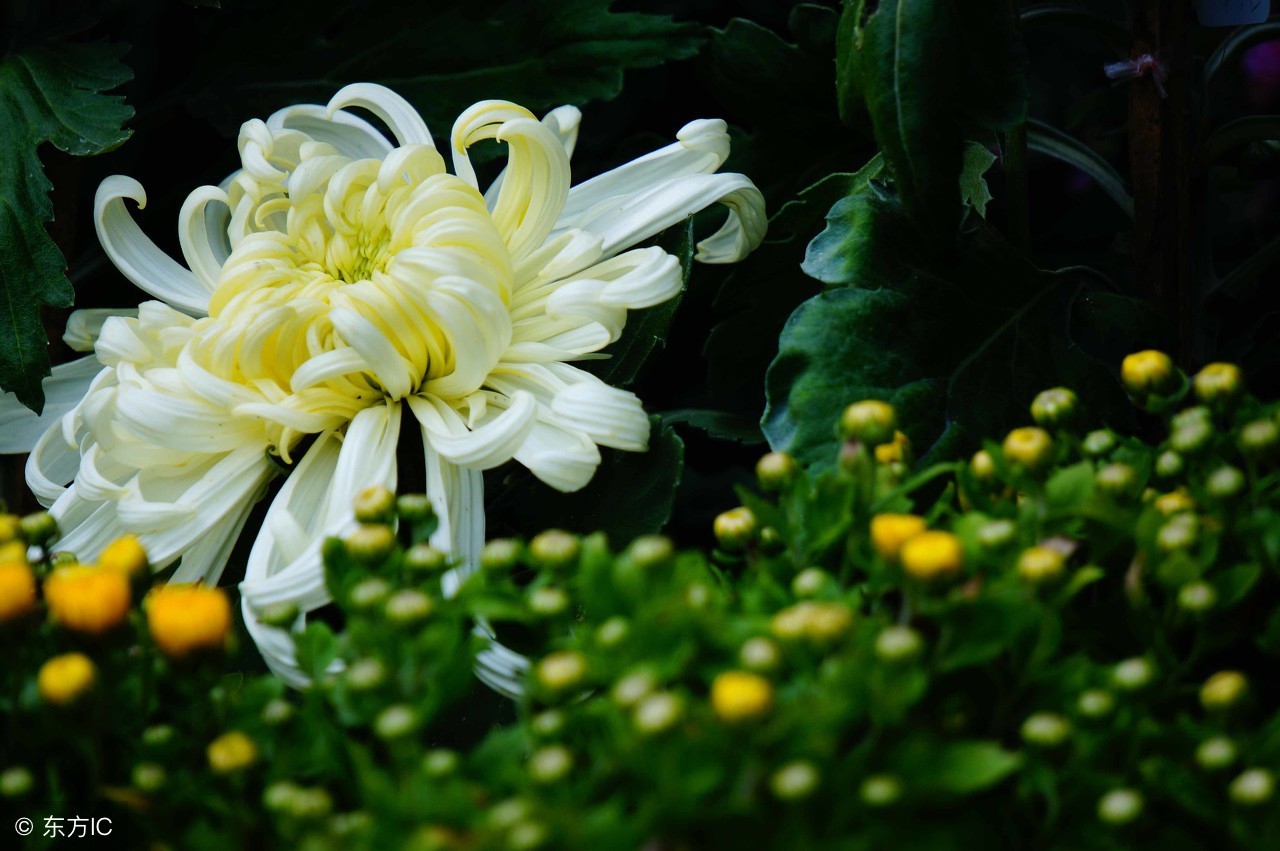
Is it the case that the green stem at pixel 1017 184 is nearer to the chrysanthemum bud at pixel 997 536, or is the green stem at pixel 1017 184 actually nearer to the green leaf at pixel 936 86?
the green leaf at pixel 936 86

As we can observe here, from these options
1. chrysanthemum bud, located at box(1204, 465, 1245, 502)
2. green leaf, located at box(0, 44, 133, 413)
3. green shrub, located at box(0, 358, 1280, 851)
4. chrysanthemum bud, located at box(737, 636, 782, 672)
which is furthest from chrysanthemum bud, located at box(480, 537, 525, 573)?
green leaf, located at box(0, 44, 133, 413)

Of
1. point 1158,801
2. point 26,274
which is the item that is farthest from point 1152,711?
point 26,274

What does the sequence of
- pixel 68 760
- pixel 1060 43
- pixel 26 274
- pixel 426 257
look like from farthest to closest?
1. pixel 1060 43
2. pixel 26 274
3. pixel 426 257
4. pixel 68 760

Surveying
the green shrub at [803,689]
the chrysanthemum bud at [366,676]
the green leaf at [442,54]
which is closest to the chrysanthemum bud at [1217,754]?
the green shrub at [803,689]

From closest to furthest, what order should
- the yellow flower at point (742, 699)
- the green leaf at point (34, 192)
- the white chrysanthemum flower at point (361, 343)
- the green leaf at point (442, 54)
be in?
the yellow flower at point (742, 699) → the white chrysanthemum flower at point (361, 343) → the green leaf at point (34, 192) → the green leaf at point (442, 54)

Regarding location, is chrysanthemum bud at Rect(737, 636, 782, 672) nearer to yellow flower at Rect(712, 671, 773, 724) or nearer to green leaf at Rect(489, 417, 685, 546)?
yellow flower at Rect(712, 671, 773, 724)

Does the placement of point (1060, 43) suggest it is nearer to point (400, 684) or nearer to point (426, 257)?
point (426, 257)

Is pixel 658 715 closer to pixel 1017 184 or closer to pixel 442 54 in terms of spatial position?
pixel 1017 184

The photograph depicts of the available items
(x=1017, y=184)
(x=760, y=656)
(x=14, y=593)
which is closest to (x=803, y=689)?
(x=760, y=656)
